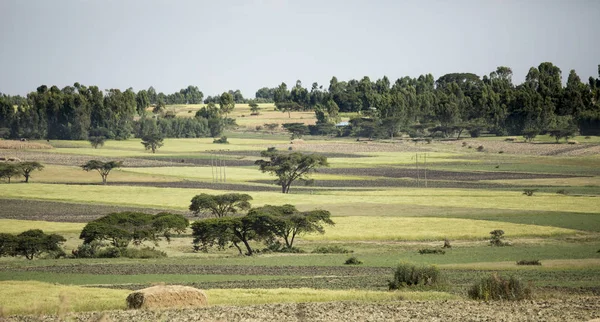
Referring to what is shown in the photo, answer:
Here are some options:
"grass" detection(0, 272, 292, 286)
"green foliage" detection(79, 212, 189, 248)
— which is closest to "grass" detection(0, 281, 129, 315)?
"grass" detection(0, 272, 292, 286)

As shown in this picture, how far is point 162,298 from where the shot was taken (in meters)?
29.7

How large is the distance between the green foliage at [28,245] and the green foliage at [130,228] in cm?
255

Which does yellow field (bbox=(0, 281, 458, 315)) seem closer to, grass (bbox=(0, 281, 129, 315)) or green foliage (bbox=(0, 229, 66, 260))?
grass (bbox=(0, 281, 129, 315))

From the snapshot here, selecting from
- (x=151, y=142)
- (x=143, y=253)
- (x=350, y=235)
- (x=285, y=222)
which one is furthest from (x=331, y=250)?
(x=151, y=142)

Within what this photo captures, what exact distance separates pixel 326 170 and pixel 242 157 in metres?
27.3

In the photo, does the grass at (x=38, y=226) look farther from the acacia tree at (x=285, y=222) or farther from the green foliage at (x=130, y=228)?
the acacia tree at (x=285, y=222)

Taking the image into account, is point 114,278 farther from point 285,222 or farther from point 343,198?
point 343,198

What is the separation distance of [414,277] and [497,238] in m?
24.0

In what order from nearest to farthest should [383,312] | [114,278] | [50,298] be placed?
[383,312], [50,298], [114,278]

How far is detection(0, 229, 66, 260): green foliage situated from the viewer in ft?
182

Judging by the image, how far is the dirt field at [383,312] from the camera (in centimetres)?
2684

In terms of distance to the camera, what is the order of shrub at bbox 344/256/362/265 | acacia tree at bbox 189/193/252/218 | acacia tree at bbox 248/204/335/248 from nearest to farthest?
1. shrub at bbox 344/256/362/265
2. acacia tree at bbox 248/204/335/248
3. acacia tree at bbox 189/193/252/218

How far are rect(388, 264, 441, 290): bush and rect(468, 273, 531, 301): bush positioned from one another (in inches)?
192

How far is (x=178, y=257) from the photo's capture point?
55125 millimetres
